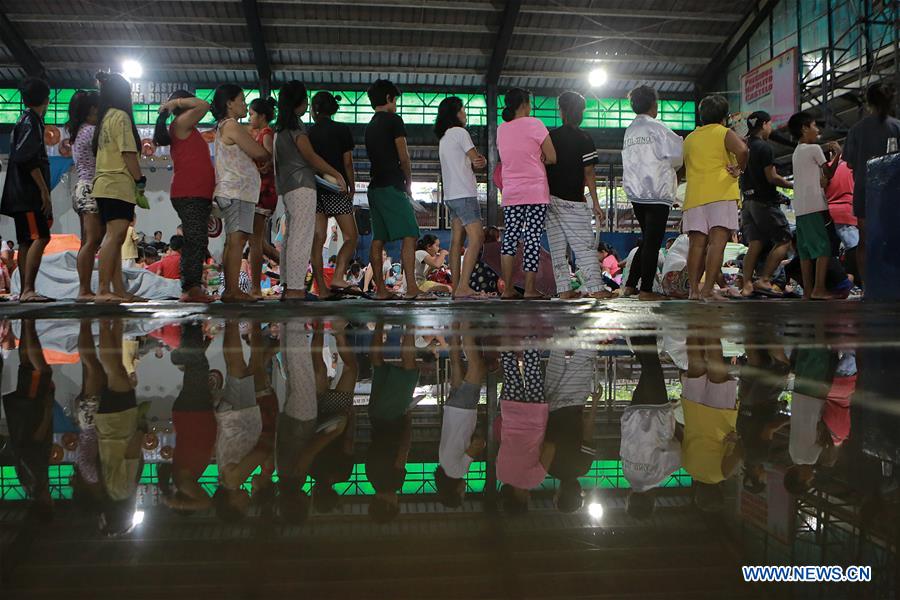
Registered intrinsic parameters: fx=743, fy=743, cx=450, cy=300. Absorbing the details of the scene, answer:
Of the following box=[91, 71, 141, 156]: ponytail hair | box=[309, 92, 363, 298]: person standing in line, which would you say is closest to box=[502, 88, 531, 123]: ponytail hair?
box=[309, 92, 363, 298]: person standing in line

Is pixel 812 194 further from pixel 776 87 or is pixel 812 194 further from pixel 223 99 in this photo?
pixel 776 87

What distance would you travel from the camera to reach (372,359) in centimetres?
183

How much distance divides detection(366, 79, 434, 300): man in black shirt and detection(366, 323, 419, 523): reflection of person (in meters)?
2.81

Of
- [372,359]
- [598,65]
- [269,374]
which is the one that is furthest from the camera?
[598,65]

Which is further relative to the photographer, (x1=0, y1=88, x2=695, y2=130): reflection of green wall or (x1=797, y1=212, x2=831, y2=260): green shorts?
(x1=0, y1=88, x2=695, y2=130): reflection of green wall

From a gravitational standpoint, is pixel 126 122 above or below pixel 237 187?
above

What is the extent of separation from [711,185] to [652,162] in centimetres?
43

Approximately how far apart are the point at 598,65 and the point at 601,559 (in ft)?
59.6

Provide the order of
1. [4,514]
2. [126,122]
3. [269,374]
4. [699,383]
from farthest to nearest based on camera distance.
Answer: [126,122] < [269,374] < [699,383] < [4,514]

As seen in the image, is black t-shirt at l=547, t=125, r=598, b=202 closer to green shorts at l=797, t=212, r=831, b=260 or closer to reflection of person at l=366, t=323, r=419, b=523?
green shorts at l=797, t=212, r=831, b=260

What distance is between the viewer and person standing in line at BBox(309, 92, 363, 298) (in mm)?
4627

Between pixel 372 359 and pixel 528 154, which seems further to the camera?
pixel 528 154

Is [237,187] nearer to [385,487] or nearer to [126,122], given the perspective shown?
[126,122]

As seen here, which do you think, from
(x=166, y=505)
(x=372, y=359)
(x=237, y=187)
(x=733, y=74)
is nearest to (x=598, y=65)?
(x=733, y=74)
